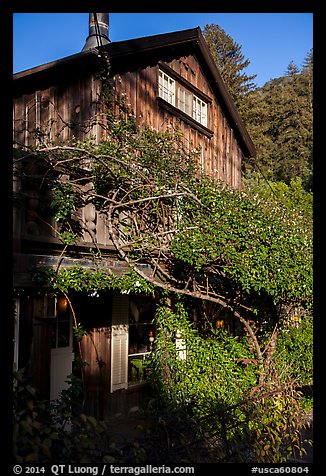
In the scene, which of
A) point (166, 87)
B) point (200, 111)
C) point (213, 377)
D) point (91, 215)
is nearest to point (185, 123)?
point (166, 87)

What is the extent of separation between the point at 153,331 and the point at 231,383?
2.06 meters

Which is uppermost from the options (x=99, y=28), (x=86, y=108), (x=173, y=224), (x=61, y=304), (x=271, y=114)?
(x=271, y=114)

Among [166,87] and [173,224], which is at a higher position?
[166,87]

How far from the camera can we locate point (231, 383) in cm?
677

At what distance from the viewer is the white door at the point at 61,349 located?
6809mm

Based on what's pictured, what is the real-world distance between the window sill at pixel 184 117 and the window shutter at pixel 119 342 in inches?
158

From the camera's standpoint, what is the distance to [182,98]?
977cm

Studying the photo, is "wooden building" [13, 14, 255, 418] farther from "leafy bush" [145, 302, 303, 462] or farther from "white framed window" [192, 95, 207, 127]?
"leafy bush" [145, 302, 303, 462]

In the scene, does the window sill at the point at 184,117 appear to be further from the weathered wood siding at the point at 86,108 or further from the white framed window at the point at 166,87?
the white framed window at the point at 166,87

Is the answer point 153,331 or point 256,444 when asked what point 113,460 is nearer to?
point 256,444

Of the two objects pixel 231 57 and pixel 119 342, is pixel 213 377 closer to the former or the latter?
pixel 119 342

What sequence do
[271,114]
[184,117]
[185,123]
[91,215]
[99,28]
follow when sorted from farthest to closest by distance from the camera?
[271,114], [185,123], [184,117], [99,28], [91,215]

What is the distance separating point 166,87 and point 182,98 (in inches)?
27.8

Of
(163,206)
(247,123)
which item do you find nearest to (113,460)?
(163,206)
